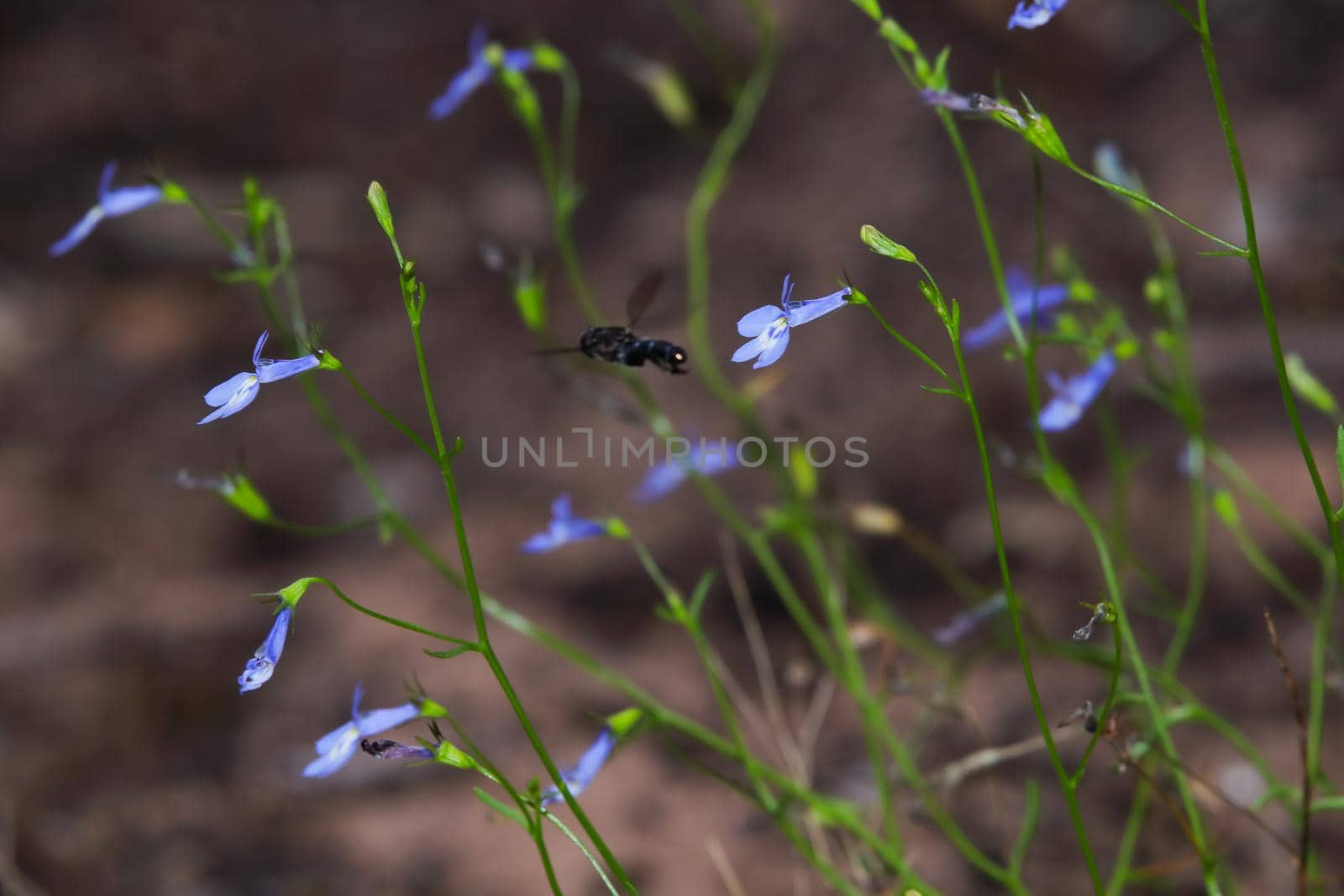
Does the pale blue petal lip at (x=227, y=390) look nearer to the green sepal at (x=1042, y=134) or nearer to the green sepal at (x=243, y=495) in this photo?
the green sepal at (x=243, y=495)

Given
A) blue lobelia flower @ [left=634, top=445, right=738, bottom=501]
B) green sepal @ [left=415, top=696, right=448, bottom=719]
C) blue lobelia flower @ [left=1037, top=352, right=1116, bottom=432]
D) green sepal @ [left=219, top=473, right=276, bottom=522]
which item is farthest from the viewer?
blue lobelia flower @ [left=634, top=445, right=738, bottom=501]

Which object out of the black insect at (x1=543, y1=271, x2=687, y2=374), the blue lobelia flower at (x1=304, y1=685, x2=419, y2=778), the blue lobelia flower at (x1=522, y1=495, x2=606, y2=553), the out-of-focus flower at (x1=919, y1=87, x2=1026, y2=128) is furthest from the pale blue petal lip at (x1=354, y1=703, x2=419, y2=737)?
the out-of-focus flower at (x1=919, y1=87, x2=1026, y2=128)

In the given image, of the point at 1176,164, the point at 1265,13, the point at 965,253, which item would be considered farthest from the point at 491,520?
the point at 1265,13

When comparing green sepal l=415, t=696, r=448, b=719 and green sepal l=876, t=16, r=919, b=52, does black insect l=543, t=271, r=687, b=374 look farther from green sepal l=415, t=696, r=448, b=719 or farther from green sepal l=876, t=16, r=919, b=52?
green sepal l=415, t=696, r=448, b=719

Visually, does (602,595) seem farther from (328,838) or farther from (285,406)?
(285,406)

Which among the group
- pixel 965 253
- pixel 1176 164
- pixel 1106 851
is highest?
pixel 1176 164
